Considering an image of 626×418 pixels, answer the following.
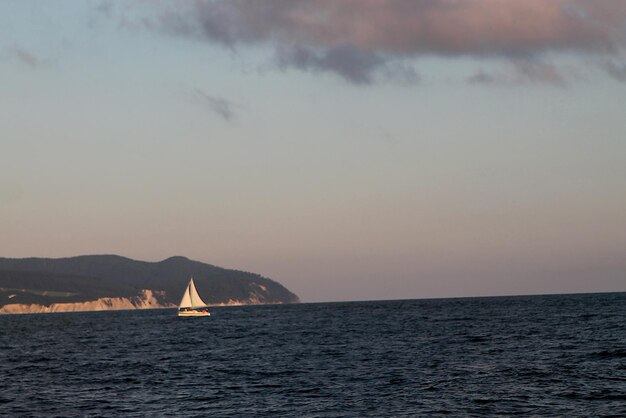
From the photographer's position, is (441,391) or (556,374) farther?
(556,374)

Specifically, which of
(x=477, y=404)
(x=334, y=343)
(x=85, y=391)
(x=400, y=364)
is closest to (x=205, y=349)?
(x=334, y=343)

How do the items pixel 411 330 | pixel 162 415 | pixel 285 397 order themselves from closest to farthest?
pixel 162 415, pixel 285 397, pixel 411 330

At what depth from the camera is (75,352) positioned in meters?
97.8

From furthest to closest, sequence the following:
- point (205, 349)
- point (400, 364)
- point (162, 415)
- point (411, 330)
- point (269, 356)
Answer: point (411, 330)
point (205, 349)
point (269, 356)
point (400, 364)
point (162, 415)

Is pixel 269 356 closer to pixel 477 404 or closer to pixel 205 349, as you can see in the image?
pixel 205 349

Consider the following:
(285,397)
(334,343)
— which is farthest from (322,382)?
(334,343)

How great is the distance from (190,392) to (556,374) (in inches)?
961

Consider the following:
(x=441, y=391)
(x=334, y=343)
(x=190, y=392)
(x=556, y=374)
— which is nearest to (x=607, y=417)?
(x=441, y=391)

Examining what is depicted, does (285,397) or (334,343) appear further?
(334,343)

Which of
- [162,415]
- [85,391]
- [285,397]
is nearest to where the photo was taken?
[162,415]

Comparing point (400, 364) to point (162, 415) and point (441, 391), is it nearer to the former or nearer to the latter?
A: point (441, 391)

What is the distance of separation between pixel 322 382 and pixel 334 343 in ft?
126

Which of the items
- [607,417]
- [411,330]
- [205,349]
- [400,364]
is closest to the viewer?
[607,417]

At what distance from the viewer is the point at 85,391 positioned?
58.2 m
